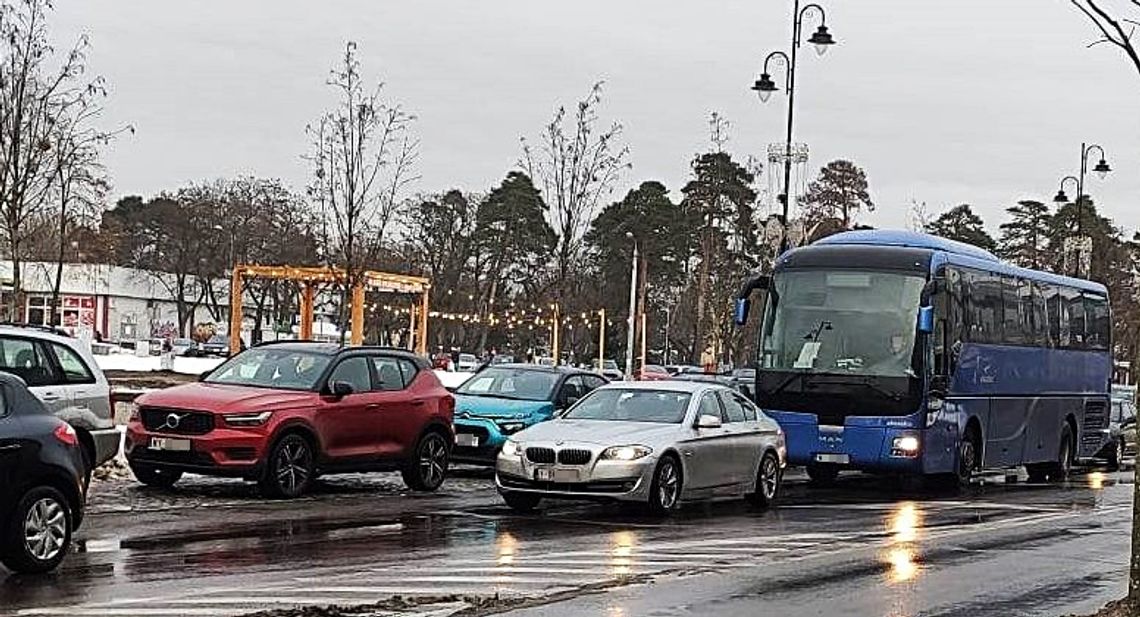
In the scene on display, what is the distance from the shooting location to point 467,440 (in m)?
24.1

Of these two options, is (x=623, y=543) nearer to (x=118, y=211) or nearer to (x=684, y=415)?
(x=684, y=415)

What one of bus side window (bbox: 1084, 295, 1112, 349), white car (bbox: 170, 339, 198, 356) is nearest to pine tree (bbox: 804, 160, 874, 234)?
white car (bbox: 170, 339, 198, 356)

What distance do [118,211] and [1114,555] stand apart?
99.8m

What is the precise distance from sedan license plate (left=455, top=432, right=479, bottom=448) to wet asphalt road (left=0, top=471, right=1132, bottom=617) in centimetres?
168

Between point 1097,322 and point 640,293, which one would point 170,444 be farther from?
point 640,293

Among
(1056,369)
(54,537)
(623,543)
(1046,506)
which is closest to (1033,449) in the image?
(1056,369)

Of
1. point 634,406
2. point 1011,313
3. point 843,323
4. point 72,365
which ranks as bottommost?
point 634,406

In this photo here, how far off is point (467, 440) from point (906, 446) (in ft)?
19.7

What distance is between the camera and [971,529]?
19.0 metres

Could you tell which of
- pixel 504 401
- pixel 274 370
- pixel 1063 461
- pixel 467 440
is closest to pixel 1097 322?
pixel 1063 461

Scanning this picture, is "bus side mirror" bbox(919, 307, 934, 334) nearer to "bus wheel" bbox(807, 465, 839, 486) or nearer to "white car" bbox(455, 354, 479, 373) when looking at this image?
"bus wheel" bbox(807, 465, 839, 486)

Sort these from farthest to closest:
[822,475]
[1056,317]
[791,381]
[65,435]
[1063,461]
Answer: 1. [1063,461]
2. [1056,317]
3. [822,475]
4. [791,381]
5. [65,435]

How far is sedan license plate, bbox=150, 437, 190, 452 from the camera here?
18.8 metres

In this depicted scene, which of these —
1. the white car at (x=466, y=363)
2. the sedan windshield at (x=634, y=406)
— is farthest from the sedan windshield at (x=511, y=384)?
the white car at (x=466, y=363)
